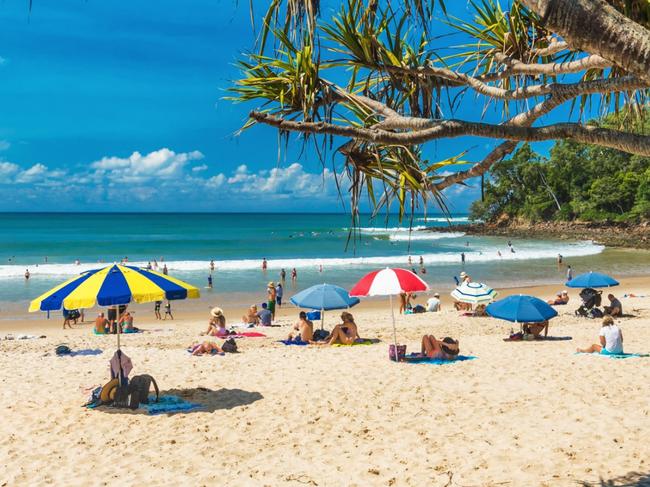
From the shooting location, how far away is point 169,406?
25.7 ft

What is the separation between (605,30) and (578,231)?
81.9 meters

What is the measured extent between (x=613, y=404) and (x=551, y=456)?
→ 225 centimetres

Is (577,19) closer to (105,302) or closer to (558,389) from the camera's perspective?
(105,302)

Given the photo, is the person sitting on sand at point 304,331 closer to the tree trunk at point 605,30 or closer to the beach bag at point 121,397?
the beach bag at point 121,397

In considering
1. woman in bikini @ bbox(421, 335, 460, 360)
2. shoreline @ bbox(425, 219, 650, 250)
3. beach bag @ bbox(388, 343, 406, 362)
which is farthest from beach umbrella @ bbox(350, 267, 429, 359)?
shoreline @ bbox(425, 219, 650, 250)

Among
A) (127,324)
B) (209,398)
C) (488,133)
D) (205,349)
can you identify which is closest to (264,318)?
(127,324)

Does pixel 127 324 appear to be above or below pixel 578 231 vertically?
below

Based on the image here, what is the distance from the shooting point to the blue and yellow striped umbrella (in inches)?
270

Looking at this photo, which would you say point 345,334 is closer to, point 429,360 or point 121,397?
point 429,360

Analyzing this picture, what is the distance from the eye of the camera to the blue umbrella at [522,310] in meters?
12.0

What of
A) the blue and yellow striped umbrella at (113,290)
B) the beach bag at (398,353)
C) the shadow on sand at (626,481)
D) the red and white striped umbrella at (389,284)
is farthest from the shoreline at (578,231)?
the shadow on sand at (626,481)

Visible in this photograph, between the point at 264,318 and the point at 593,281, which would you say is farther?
the point at 264,318

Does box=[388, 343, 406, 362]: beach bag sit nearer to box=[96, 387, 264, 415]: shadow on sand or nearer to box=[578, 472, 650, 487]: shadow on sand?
box=[96, 387, 264, 415]: shadow on sand


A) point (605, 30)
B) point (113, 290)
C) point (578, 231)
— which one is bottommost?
point (578, 231)
